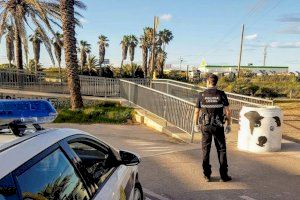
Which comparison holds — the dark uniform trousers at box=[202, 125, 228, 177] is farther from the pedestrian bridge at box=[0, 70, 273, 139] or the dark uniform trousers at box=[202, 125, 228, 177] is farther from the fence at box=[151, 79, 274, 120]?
the pedestrian bridge at box=[0, 70, 273, 139]

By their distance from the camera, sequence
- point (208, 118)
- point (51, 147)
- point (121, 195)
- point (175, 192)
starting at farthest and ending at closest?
point (208, 118), point (175, 192), point (121, 195), point (51, 147)

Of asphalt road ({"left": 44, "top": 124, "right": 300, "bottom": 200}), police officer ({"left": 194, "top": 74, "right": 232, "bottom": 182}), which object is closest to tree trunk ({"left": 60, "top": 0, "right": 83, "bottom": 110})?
asphalt road ({"left": 44, "top": 124, "right": 300, "bottom": 200})

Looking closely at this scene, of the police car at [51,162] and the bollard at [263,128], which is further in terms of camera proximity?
the bollard at [263,128]

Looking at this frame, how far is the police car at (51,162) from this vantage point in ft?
7.14

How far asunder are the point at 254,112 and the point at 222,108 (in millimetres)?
2305

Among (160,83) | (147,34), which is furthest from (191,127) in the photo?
(147,34)

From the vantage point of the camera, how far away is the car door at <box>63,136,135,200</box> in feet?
10.2

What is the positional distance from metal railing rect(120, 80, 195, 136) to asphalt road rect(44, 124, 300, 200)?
648mm

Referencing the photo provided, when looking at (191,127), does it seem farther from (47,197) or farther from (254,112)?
(47,197)

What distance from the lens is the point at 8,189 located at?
201cm

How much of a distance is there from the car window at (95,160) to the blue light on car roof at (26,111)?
30cm

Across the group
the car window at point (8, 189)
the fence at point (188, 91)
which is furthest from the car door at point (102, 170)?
the fence at point (188, 91)

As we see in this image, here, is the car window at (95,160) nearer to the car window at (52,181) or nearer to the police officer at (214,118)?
the car window at (52,181)

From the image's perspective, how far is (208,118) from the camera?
21.4ft
